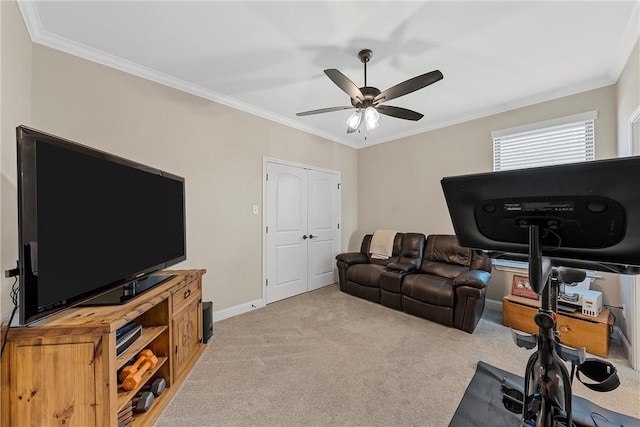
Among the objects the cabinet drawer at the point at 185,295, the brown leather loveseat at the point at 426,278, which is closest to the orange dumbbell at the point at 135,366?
the cabinet drawer at the point at 185,295

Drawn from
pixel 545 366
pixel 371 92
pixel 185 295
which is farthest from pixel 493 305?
pixel 185 295

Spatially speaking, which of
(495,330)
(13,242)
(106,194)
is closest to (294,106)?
(106,194)

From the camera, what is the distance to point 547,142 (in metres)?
A: 2.97

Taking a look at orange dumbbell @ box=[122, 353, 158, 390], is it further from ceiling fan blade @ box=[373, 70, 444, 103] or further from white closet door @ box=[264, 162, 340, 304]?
ceiling fan blade @ box=[373, 70, 444, 103]

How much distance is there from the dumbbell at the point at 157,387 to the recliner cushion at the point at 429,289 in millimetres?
2572

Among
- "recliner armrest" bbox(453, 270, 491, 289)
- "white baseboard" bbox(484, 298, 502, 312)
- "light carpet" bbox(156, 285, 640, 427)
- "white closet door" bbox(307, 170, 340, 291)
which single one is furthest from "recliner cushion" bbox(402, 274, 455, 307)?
"white closet door" bbox(307, 170, 340, 291)

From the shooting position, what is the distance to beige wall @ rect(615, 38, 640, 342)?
200 cm

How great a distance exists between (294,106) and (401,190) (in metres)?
2.27

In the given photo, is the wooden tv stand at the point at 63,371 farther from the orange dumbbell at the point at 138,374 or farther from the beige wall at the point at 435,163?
the beige wall at the point at 435,163

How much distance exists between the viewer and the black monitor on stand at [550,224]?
0.65 m

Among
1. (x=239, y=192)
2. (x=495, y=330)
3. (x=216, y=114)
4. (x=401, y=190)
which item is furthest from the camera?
(x=401, y=190)

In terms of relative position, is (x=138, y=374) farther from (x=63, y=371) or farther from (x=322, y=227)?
(x=322, y=227)

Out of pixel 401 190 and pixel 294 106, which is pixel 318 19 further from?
pixel 401 190

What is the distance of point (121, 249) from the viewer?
1544 mm
